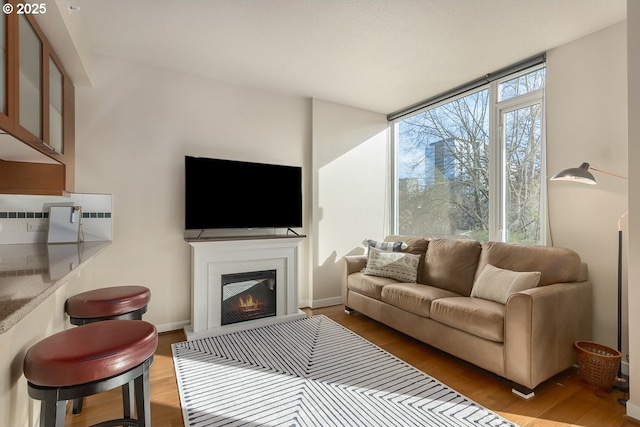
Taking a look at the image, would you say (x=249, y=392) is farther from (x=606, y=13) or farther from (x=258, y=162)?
(x=606, y=13)

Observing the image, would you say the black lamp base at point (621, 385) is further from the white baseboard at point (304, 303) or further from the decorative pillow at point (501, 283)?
the white baseboard at point (304, 303)

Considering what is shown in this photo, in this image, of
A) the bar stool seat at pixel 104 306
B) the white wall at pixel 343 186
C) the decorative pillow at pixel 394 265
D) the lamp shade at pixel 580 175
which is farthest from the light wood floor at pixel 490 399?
the white wall at pixel 343 186

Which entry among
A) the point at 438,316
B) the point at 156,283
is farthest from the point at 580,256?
the point at 156,283

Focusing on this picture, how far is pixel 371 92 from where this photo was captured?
146 inches

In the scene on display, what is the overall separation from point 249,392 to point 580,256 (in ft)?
9.17

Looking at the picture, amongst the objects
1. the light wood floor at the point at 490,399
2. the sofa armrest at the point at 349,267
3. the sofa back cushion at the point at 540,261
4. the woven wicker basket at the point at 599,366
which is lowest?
the light wood floor at the point at 490,399

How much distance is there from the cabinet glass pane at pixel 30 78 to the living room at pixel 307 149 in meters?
0.41

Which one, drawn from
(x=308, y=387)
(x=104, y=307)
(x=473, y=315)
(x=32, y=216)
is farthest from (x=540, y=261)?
(x=32, y=216)

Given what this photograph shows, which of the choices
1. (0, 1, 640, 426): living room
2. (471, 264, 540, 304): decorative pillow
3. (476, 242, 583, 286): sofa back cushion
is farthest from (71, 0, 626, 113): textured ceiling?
(471, 264, 540, 304): decorative pillow

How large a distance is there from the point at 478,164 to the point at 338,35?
205 centimetres

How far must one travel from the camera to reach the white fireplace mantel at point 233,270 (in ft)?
9.77

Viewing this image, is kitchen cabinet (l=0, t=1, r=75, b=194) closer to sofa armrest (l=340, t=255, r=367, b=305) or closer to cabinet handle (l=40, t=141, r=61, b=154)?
cabinet handle (l=40, t=141, r=61, b=154)

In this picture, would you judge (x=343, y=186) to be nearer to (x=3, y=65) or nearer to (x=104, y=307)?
(x=104, y=307)

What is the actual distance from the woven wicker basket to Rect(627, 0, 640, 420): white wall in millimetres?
192
